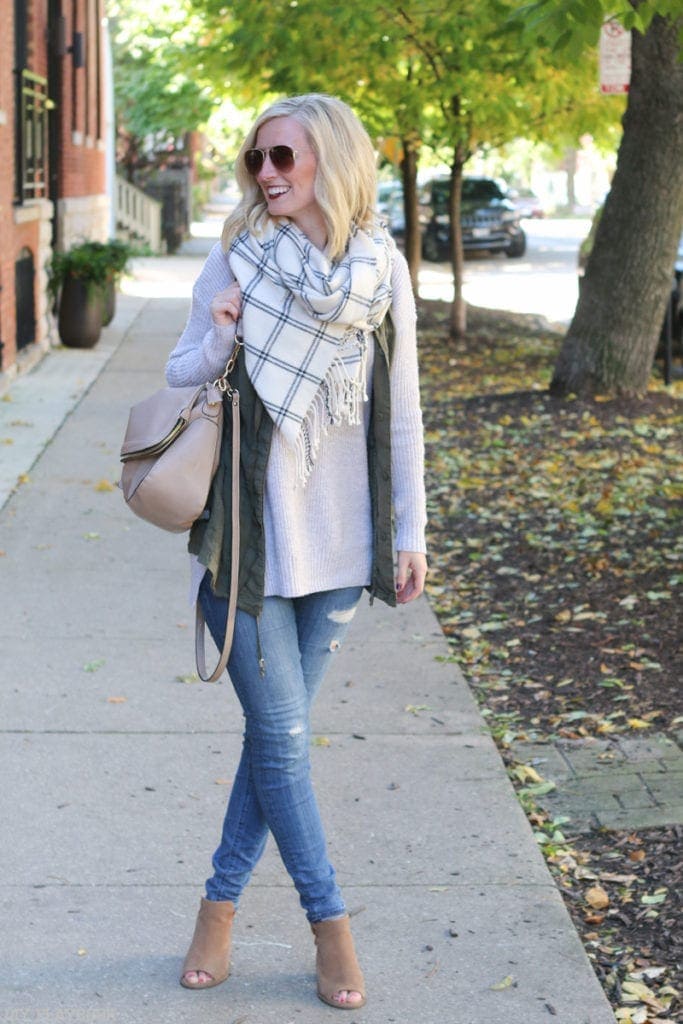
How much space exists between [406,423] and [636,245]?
801 cm

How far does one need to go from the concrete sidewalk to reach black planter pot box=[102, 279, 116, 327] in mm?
9225

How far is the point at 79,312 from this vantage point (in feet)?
48.9

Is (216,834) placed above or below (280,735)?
below

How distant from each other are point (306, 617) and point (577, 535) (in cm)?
475

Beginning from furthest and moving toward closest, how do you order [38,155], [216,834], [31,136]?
[38,155]
[31,136]
[216,834]

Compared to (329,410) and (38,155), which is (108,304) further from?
(329,410)

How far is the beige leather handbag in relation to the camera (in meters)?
3.16

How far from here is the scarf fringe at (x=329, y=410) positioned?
3244 millimetres

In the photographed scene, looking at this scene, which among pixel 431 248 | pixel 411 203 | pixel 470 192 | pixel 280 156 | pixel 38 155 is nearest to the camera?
pixel 280 156

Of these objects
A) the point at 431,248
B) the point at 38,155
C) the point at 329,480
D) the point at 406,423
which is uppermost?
the point at 38,155

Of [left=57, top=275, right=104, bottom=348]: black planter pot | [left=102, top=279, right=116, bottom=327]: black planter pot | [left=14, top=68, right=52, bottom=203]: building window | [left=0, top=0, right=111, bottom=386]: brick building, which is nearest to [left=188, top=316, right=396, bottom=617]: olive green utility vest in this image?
[left=0, top=0, right=111, bottom=386]: brick building

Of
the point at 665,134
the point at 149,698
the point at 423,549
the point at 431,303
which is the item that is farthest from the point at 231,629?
the point at 431,303

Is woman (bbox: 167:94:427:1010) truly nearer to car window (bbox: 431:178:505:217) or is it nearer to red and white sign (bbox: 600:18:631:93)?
red and white sign (bbox: 600:18:631:93)

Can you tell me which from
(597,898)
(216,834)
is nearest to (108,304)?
(216,834)
